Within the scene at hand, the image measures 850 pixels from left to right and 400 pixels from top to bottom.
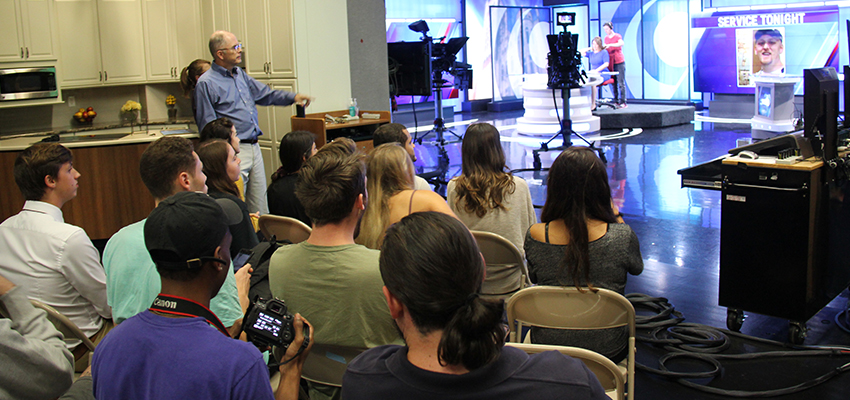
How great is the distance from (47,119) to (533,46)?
39.6 feet

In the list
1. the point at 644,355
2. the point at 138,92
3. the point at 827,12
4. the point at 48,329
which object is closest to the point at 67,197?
the point at 48,329

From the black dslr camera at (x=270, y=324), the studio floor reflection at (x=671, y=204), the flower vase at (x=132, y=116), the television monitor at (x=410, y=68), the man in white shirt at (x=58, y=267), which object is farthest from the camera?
the television monitor at (x=410, y=68)

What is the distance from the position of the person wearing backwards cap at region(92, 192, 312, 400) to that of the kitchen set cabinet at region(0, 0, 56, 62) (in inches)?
221

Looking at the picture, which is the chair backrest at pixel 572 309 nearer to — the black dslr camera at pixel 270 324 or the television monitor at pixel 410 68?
the black dslr camera at pixel 270 324

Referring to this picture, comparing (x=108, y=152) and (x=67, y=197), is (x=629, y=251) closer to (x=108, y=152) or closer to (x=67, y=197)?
(x=67, y=197)

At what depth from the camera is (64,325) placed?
2285 millimetres

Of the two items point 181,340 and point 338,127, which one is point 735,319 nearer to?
point 181,340

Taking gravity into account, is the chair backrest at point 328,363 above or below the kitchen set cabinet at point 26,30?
below

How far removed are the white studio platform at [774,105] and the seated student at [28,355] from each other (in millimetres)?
10024

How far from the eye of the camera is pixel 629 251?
241cm

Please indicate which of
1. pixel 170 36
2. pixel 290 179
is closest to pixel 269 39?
pixel 170 36

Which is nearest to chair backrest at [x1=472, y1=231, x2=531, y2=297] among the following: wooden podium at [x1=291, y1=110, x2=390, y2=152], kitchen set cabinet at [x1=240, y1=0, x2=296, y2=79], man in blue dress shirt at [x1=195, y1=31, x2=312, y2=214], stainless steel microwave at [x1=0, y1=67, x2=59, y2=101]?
man in blue dress shirt at [x1=195, y1=31, x2=312, y2=214]

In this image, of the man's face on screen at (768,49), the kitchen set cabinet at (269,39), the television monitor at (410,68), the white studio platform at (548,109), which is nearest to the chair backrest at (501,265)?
the kitchen set cabinet at (269,39)

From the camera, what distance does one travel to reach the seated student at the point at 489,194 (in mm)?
3186
